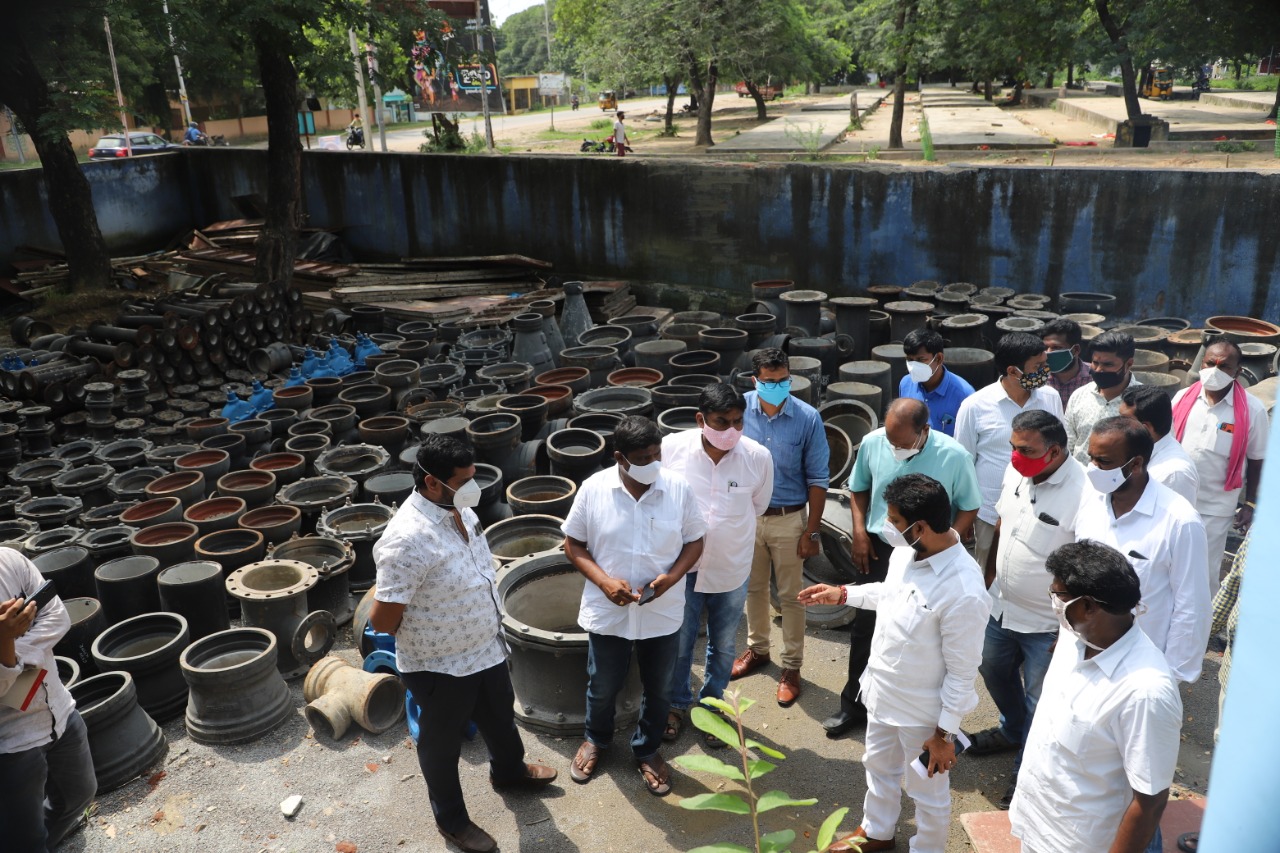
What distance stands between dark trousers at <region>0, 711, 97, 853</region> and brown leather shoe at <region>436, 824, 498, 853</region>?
4.98 feet

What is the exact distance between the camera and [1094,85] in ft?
131

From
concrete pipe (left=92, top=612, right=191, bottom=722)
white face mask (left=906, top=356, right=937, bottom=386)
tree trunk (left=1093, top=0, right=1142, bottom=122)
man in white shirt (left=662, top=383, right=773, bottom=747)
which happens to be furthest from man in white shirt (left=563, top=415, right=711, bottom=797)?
tree trunk (left=1093, top=0, right=1142, bottom=122)

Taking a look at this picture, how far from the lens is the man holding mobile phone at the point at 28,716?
3.25 m

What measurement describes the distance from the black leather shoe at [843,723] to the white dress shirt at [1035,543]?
3.53ft

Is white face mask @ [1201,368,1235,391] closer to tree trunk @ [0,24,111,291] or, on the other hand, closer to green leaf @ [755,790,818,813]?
green leaf @ [755,790,818,813]

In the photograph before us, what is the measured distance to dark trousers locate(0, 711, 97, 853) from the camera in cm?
330

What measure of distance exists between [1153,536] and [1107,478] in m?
0.27

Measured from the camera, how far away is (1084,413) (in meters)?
4.88

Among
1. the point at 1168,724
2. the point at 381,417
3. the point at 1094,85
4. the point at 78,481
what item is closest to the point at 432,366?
the point at 381,417

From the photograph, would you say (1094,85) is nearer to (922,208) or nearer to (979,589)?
(922,208)

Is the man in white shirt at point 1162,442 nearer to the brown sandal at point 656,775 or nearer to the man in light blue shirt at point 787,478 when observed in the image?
the man in light blue shirt at point 787,478

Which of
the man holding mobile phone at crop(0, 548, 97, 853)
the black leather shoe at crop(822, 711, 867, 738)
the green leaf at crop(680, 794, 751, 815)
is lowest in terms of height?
the black leather shoe at crop(822, 711, 867, 738)

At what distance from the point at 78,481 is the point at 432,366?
11.2 ft

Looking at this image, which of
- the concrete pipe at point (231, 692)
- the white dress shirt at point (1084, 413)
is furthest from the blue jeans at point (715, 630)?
the concrete pipe at point (231, 692)
